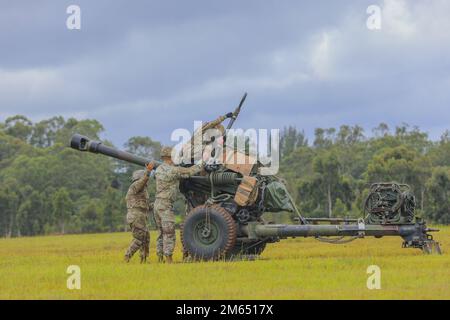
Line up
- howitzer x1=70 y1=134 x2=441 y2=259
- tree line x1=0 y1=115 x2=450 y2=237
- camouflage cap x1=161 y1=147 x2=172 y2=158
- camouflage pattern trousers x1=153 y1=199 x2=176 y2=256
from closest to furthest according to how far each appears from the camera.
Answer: camouflage pattern trousers x1=153 y1=199 x2=176 y2=256
howitzer x1=70 y1=134 x2=441 y2=259
camouflage cap x1=161 y1=147 x2=172 y2=158
tree line x1=0 y1=115 x2=450 y2=237

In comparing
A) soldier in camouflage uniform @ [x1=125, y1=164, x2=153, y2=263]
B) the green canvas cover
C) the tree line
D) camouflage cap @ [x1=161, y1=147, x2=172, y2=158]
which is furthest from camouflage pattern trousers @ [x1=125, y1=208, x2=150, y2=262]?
the tree line

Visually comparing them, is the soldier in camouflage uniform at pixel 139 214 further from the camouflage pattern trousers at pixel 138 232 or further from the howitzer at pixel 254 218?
the howitzer at pixel 254 218

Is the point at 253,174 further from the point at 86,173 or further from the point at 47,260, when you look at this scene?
the point at 86,173

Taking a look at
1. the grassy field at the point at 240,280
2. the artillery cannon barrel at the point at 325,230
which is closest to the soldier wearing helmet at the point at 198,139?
the artillery cannon barrel at the point at 325,230

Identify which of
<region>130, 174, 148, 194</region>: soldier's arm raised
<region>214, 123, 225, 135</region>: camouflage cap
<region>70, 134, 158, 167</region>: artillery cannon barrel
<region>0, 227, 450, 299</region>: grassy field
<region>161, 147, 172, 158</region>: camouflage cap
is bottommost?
<region>0, 227, 450, 299</region>: grassy field

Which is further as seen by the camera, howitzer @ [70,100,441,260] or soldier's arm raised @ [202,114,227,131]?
soldier's arm raised @ [202,114,227,131]

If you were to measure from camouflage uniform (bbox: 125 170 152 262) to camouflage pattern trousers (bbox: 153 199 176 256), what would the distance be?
40cm

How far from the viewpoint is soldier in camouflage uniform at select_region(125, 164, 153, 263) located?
18672 mm

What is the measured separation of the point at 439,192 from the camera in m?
48.2

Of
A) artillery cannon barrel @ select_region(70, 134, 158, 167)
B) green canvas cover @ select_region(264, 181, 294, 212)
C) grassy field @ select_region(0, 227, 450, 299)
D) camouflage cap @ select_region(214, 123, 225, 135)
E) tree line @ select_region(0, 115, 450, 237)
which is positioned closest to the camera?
grassy field @ select_region(0, 227, 450, 299)

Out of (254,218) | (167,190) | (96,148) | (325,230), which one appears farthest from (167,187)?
(325,230)

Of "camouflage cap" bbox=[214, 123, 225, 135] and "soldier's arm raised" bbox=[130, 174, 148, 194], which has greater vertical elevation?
"camouflage cap" bbox=[214, 123, 225, 135]

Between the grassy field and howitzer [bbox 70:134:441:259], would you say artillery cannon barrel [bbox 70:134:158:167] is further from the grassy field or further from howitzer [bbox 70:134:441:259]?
the grassy field
